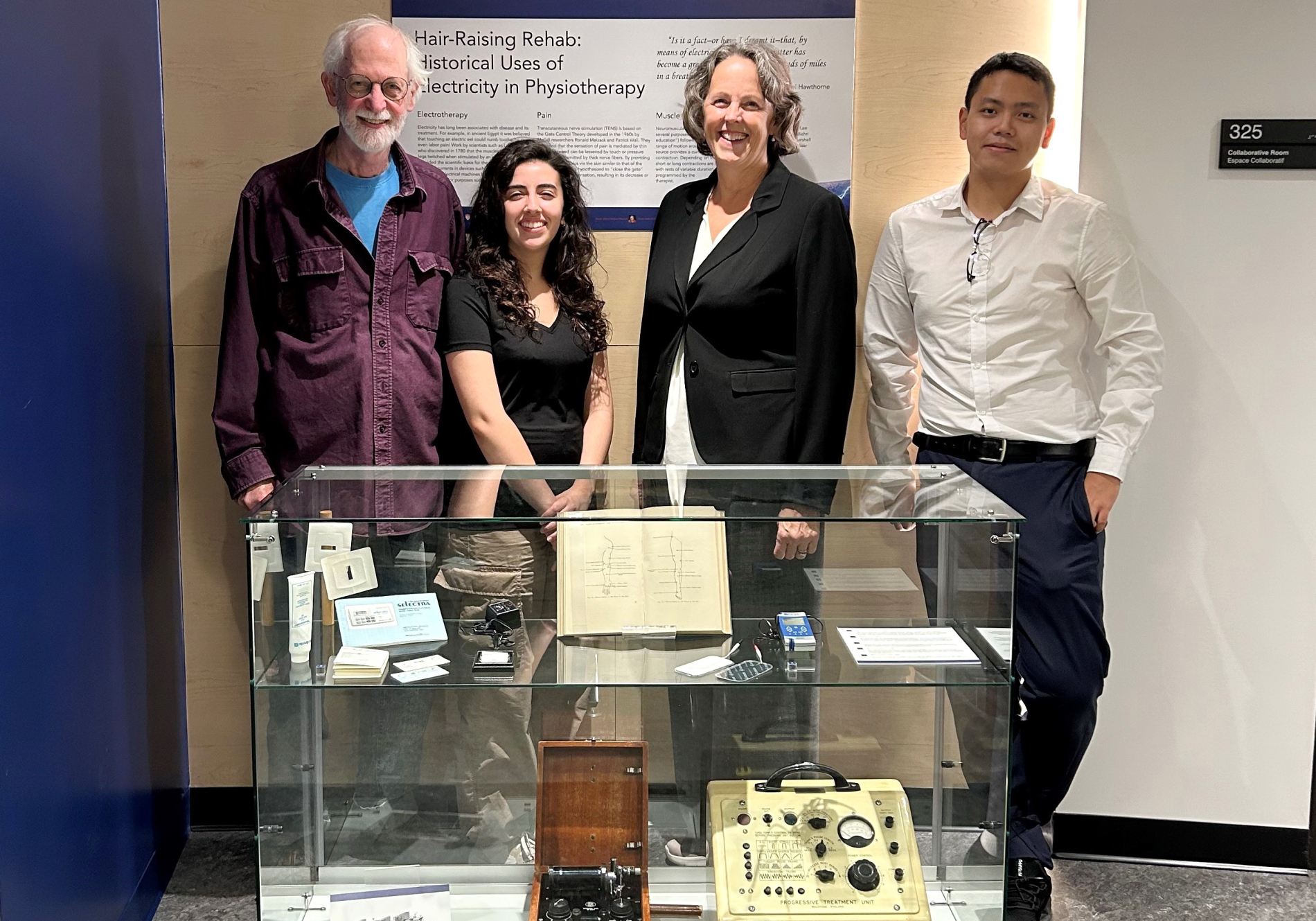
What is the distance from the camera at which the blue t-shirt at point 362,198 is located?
3.04 metres

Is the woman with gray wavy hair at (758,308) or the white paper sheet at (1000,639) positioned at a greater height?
the woman with gray wavy hair at (758,308)

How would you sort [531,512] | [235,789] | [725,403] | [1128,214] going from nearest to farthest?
[531,512] → [725,403] → [1128,214] → [235,789]

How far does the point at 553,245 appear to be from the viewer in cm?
309

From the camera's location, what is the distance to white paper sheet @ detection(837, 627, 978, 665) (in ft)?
6.75

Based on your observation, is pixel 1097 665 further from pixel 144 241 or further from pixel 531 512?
pixel 144 241

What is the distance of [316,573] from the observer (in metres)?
2.02

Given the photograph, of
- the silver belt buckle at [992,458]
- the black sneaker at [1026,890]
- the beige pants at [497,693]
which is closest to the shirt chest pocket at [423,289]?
the beige pants at [497,693]

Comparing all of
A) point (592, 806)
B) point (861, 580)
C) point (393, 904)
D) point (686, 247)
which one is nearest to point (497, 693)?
point (592, 806)

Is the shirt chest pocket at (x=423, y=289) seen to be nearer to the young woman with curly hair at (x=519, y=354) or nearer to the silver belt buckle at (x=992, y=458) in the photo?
the young woman with curly hair at (x=519, y=354)

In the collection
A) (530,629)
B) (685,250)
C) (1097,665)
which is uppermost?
(685,250)

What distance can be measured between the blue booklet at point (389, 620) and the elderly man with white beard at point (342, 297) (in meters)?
0.98

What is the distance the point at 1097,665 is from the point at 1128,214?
1.25 metres

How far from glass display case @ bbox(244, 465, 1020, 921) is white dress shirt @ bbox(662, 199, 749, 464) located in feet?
2.50

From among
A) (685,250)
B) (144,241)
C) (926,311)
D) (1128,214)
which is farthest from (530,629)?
(1128,214)
